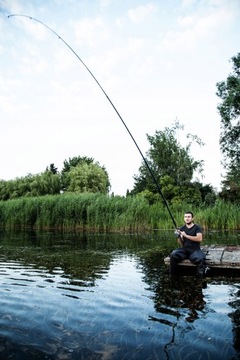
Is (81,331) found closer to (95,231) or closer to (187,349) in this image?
(187,349)

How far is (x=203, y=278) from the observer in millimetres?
6957

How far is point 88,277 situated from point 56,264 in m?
1.98

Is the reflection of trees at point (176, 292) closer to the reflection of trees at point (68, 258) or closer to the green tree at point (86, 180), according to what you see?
the reflection of trees at point (68, 258)

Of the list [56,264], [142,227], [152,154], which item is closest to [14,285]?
[56,264]

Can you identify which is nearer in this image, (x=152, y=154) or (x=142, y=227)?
(x=142, y=227)

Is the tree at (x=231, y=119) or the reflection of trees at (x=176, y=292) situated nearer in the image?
the reflection of trees at (x=176, y=292)

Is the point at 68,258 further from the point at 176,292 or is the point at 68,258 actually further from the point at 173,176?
the point at 173,176

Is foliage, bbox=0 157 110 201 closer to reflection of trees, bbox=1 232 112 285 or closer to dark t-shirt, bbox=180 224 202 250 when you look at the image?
reflection of trees, bbox=1 232 112 285

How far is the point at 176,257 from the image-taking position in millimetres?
7441

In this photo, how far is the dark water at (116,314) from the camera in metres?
3.47

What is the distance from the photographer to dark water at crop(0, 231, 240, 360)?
3.47m

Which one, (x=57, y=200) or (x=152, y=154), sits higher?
(x=152, y=154)

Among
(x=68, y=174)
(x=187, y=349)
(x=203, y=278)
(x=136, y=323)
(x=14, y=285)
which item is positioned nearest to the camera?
(x=187, y=349)

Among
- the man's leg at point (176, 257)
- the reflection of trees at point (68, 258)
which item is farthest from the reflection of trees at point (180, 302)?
the reflection of trees at point (68, 258)
